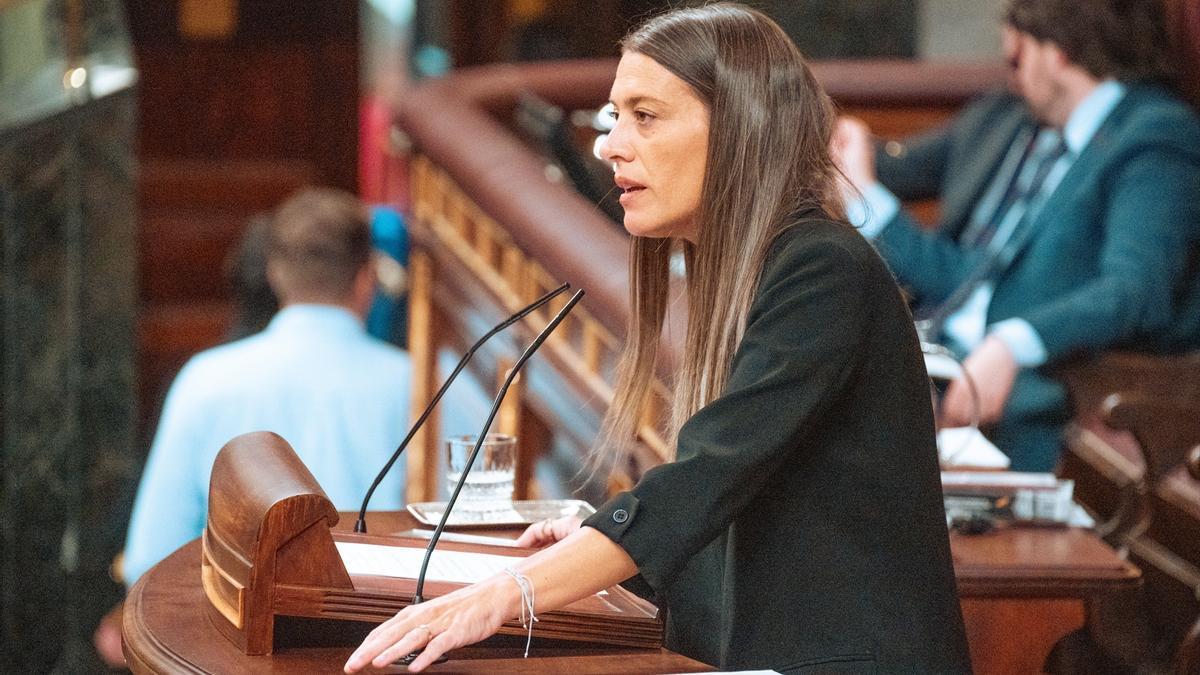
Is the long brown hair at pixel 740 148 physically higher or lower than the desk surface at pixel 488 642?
higher

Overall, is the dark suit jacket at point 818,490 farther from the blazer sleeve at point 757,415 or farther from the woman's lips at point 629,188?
the woman's lips at point 629,188

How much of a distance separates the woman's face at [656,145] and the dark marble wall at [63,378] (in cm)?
279

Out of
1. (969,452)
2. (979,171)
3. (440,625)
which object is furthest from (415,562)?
(979,171)

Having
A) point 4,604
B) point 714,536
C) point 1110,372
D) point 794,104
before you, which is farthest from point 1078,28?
point 4,604

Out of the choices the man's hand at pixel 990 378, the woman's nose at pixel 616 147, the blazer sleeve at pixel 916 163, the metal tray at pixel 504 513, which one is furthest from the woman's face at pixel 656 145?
the blazer sleeve at pixel 916 163

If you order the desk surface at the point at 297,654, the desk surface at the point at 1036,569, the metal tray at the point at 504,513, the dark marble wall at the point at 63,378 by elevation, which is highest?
the desk surface at the point at 297,654

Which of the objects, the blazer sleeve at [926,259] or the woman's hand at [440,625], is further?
the blazer sleeve at [926,259]

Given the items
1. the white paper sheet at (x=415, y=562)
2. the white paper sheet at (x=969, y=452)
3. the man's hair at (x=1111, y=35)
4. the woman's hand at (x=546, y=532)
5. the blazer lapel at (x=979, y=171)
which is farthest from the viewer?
the blazer lapel at (x=979, y=171)

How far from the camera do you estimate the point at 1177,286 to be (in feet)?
A: 11.0

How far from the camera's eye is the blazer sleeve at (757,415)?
145 centimetres

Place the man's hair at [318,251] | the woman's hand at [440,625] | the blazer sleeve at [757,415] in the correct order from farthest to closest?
the man's hair at [318,251] < the blazer sleeve at [757,415] < the woman's hand at [440,625]

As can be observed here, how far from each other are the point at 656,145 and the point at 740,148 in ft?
0.28

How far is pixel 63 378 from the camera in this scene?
15.0ft

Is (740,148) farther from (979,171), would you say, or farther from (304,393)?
(979,171)
